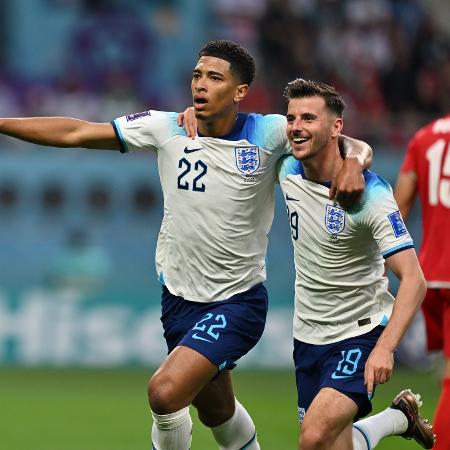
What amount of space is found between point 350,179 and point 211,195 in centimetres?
86

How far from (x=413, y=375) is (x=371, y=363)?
8.39 m

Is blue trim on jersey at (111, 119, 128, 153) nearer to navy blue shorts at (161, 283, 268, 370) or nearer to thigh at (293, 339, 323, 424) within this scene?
navy blue shorts at (161, 283, 268, 370)

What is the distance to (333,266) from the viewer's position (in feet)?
20.2

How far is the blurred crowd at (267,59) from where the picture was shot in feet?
52.9

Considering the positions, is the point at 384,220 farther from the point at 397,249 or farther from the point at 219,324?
the point at 219,324

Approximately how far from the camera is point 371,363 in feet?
18.2

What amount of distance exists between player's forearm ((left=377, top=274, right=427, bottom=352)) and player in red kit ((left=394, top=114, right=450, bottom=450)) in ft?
4.17

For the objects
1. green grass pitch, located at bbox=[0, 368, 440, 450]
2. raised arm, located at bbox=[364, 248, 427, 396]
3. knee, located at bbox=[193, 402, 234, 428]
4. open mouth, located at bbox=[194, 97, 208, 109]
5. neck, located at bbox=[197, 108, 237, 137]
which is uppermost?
open mouth, located at bbox=[194, 97, 208, 109]

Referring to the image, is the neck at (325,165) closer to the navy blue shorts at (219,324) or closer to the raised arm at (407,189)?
the navy blue shorts at (219,324)

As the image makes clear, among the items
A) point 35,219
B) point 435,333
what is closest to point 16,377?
point 35,219

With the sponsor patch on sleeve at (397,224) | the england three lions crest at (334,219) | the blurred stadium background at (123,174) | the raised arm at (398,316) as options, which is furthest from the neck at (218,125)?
the blurred stadium background at (123,174)

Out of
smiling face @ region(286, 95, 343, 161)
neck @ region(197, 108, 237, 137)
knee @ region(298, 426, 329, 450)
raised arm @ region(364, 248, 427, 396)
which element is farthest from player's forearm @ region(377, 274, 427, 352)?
neck @ region(197, 108, 237, 137)

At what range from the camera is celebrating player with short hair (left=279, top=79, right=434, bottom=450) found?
19.3 ft

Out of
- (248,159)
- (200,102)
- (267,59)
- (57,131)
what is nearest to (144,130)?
(200,102)
